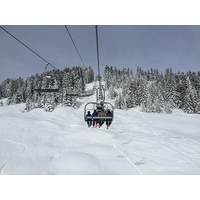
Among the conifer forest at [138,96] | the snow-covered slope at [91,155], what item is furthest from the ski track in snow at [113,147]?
the conifer forest at [138,96]

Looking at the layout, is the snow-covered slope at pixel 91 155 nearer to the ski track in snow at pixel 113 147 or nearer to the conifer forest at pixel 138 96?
the ski track in snow at pixel 113 147

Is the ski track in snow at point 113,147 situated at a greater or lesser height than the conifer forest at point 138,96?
lesser

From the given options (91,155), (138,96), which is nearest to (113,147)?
(91,155)

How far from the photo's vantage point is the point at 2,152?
12.1 metres

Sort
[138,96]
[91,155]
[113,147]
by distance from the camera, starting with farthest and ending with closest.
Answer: [138,96] → [113,147] → [91,155]

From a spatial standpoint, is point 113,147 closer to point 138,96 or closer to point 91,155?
point 91,155

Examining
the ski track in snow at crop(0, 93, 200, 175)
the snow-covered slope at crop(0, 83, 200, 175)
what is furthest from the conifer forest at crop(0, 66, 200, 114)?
the snow-covered slope at crop(0, 83, 200, 175)

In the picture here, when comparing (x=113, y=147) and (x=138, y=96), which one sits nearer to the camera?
(x=113, y=147)

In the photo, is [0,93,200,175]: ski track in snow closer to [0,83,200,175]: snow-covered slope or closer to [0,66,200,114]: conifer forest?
[0,83,200,175]: snow-covered slope
